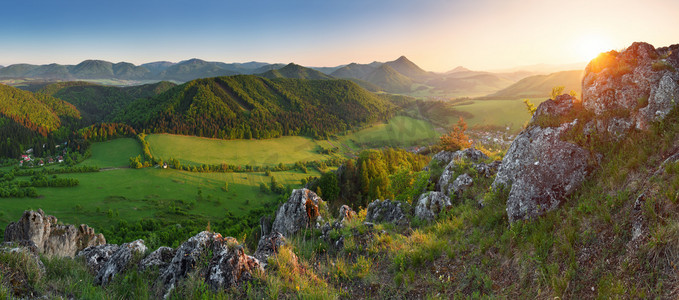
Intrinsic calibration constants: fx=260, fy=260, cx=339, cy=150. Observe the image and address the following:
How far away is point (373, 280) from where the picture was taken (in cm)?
862

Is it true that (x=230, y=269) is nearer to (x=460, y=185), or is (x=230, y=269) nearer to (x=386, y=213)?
(x=460, y=185)

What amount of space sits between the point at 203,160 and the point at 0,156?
140 metres

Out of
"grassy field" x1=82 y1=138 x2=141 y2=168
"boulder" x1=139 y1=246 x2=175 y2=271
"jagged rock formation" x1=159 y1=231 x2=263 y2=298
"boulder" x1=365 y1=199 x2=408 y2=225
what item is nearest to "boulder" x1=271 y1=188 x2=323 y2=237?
"boulder" x1=365 y1=199 x2=408 y2=225

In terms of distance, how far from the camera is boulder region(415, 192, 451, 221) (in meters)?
14.1

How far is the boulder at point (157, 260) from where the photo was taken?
31.9 ft

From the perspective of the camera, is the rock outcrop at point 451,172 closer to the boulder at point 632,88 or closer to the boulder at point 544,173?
the boulder at point 544,173

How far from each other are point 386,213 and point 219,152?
184331mm

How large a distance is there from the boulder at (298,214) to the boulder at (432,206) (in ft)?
25.3

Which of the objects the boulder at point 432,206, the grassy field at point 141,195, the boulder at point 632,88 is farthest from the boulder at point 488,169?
the grassy field at point 141,195

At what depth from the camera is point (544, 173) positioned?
369 inches

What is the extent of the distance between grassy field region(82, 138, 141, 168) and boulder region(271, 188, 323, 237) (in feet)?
587

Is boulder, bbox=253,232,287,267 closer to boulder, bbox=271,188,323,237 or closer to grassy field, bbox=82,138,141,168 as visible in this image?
boulder, bbox=271,188,323,237

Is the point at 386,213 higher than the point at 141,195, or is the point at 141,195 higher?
the point at 386,213

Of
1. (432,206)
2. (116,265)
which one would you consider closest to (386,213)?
(432,206)
